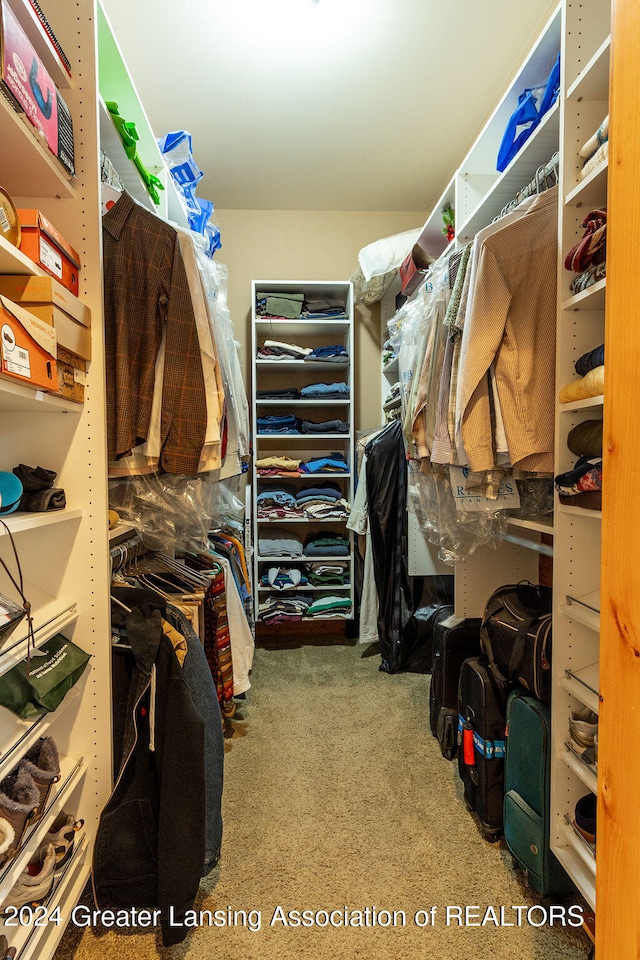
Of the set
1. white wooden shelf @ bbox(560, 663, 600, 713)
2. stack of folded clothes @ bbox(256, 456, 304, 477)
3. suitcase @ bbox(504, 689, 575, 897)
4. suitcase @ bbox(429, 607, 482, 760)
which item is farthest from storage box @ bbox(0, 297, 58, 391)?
stack of folded clothes @ bbox(256, 456, 304, 477)

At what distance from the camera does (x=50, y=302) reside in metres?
0.90

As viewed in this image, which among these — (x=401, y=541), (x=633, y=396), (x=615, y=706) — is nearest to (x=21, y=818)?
(x=615, y=706)

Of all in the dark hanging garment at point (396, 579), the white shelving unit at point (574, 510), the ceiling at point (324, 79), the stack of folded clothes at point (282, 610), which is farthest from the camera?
the stack of folded clothes at point (282, 610)

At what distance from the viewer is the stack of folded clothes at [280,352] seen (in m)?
3.01

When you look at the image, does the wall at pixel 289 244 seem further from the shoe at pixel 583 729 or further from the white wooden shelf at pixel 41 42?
the shoe at pixel 583 729

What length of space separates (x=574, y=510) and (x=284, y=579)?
2129 millimetres

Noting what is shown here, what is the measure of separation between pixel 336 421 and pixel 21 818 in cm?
249

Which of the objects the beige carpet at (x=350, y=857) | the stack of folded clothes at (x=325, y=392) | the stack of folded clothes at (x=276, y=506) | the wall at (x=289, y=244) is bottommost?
the beige carpet at (x=350, y=857)

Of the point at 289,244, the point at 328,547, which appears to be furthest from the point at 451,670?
the point at 289,244

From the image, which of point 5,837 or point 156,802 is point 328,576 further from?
point 5,837

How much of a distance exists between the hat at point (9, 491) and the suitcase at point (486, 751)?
137 cm

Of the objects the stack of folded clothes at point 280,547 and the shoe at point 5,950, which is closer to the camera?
the shoe at point 5,950

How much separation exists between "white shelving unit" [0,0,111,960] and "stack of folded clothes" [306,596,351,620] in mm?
1907

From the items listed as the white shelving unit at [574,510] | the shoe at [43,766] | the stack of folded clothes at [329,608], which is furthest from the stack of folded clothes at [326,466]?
the shoe at [43,766]
